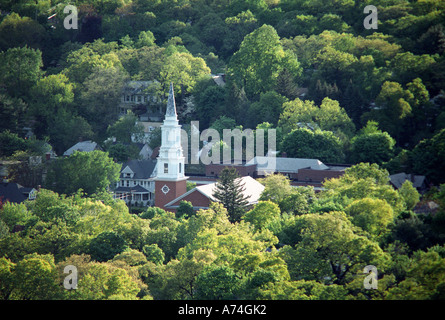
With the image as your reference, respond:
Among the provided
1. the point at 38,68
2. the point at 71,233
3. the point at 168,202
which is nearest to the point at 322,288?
the point at 71,233

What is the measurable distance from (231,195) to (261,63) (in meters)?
30.2

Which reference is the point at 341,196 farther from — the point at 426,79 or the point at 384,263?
the point at 426,79

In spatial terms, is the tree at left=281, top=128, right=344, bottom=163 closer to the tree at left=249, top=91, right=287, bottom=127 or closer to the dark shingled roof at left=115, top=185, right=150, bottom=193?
the tree at left=249, top=91, right=287, bottom=127

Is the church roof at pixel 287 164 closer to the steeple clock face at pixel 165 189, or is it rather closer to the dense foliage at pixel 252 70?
the dense foliage at pixel 252 70

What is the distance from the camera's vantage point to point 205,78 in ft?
326

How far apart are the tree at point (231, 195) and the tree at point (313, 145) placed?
44.8 ft

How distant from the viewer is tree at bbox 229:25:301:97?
9669cm

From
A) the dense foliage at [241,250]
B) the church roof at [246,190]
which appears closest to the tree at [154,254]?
the dense foliage at [241,250]

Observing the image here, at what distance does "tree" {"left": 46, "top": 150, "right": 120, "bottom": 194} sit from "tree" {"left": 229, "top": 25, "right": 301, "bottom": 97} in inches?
767

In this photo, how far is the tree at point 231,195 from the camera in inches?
2672

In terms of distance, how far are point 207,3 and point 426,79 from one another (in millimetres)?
45257

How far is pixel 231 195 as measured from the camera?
2719 inches

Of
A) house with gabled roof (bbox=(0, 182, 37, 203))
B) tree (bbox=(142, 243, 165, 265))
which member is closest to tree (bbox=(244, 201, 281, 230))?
tree (bbox=(142, 243, 165, 265))

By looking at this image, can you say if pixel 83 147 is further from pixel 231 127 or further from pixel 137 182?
pixel 231 127
